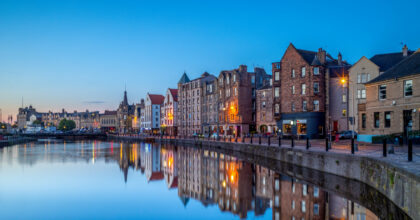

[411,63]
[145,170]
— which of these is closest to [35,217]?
[145,170]

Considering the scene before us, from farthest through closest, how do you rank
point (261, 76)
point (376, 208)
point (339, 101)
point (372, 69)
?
1. point (261, 76)
2. point (339, 101)
3. point (372, 69)
4. point (376, 208)

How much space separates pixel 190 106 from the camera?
97.9 meters

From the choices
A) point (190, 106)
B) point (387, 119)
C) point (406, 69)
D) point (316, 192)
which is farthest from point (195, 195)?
point (190, 106)

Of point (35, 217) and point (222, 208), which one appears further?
point (222, 208)

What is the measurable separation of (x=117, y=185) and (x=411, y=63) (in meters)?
30.5

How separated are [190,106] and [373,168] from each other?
263 feet

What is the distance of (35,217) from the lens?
1759 cm

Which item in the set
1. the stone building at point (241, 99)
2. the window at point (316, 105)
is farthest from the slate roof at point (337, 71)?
the stone building at point (241, 99)

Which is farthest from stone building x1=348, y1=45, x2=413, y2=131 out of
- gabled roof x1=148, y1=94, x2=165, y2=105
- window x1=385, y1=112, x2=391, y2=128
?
gabled roof x1=148, y1=94, x2=165, y2=105

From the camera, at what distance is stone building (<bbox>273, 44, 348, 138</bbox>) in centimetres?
5375

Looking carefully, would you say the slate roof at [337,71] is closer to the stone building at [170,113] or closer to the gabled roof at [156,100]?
the stone building at [170,113]

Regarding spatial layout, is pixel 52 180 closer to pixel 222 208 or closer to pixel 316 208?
pixel 222 208

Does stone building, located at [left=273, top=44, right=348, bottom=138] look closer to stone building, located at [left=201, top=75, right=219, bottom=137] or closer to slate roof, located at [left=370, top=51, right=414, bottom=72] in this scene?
slate roof, located at [left=370, top=51, right=414, bottom=72]

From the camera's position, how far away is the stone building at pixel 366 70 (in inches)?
1951
